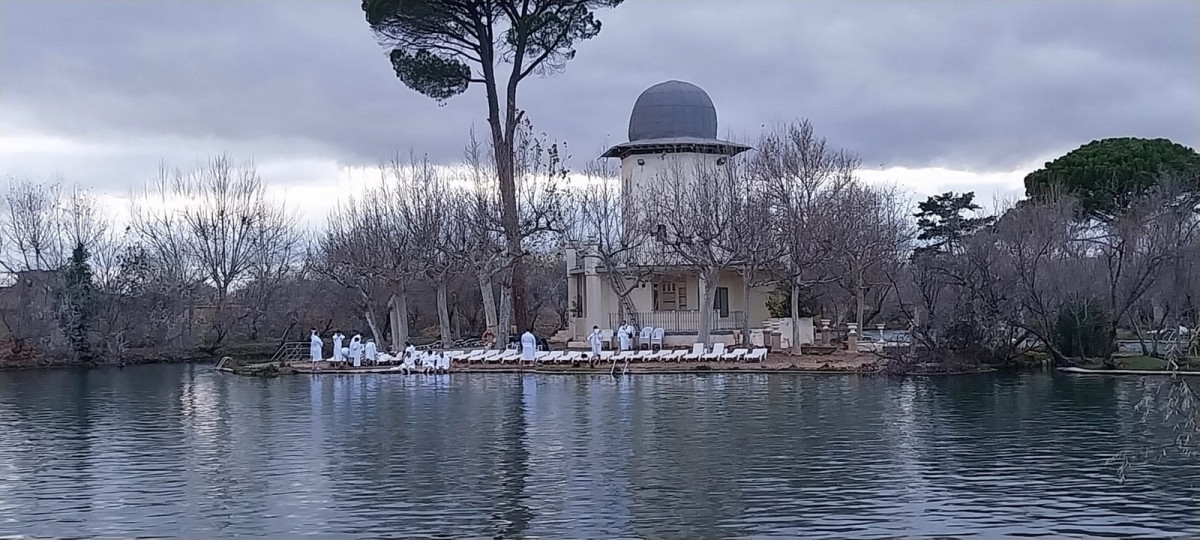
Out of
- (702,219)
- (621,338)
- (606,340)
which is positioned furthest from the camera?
(606,340)

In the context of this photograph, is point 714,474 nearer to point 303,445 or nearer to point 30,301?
point 303,445

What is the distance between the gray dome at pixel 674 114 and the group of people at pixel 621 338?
797cm

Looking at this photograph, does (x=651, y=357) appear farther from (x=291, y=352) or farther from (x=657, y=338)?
(x=291, y=352)

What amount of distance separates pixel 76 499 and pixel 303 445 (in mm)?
4466

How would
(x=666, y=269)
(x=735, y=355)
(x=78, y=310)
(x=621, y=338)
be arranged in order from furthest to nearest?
(x=78, y=310)
(x=666, y=269)
(x=621, y=338)
(x=735, y=355)

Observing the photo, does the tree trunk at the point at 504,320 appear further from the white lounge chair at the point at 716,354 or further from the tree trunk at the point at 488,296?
the white lounge chair at the point at 716,354

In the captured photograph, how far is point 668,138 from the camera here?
42.7 m

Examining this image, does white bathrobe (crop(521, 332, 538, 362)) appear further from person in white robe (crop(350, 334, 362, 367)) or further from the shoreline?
person in white robe (crop(350, 334, 362, 367))

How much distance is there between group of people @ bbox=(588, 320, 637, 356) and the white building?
1.92 m

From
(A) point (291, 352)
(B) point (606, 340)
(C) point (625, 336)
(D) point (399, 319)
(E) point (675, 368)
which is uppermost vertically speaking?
(D) point (399, 319)

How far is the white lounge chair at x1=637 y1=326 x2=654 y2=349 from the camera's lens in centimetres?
3741

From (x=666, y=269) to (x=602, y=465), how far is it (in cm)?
2531

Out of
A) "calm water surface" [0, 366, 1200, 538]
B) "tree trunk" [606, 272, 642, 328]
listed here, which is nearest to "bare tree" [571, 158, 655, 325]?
"tree trunk" [606, 272, 642, 328]

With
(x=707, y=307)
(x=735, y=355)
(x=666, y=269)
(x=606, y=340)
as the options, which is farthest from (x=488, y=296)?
(x=735, y=355)
